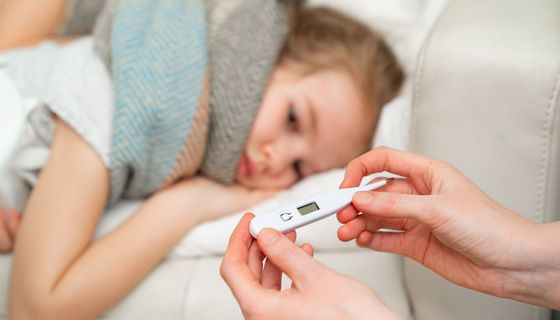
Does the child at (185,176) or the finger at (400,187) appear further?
the child at (185,176)

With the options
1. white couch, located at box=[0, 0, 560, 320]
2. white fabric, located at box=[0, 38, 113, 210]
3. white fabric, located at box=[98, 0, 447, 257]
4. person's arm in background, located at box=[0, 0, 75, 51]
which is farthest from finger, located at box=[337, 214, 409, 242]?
person's arm in background, located at box=[0, 0, 75, 51]

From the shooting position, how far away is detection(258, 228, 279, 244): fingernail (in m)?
0.59

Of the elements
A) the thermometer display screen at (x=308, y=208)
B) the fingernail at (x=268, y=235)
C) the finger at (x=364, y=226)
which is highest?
the fingernail at (x=268, y=235)

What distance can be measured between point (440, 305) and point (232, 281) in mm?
401

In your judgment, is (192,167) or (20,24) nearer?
(192,167)

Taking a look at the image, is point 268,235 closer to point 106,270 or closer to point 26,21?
point 106,270

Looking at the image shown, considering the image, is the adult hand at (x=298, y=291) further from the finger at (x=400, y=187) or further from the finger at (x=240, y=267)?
the finger at (x=400, y=187)

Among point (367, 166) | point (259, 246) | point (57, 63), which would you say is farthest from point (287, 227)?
point (57, 63)

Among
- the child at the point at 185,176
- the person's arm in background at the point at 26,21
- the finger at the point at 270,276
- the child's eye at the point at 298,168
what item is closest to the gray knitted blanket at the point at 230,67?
the child at the point at 185,176

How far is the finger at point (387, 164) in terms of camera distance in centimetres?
70

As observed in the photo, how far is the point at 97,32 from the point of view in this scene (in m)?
1.10

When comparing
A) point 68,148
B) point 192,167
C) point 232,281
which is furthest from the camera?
point 192,167

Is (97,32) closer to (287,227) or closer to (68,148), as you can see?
(68,148)

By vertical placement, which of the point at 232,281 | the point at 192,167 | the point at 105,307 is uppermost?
the point at 232,281
